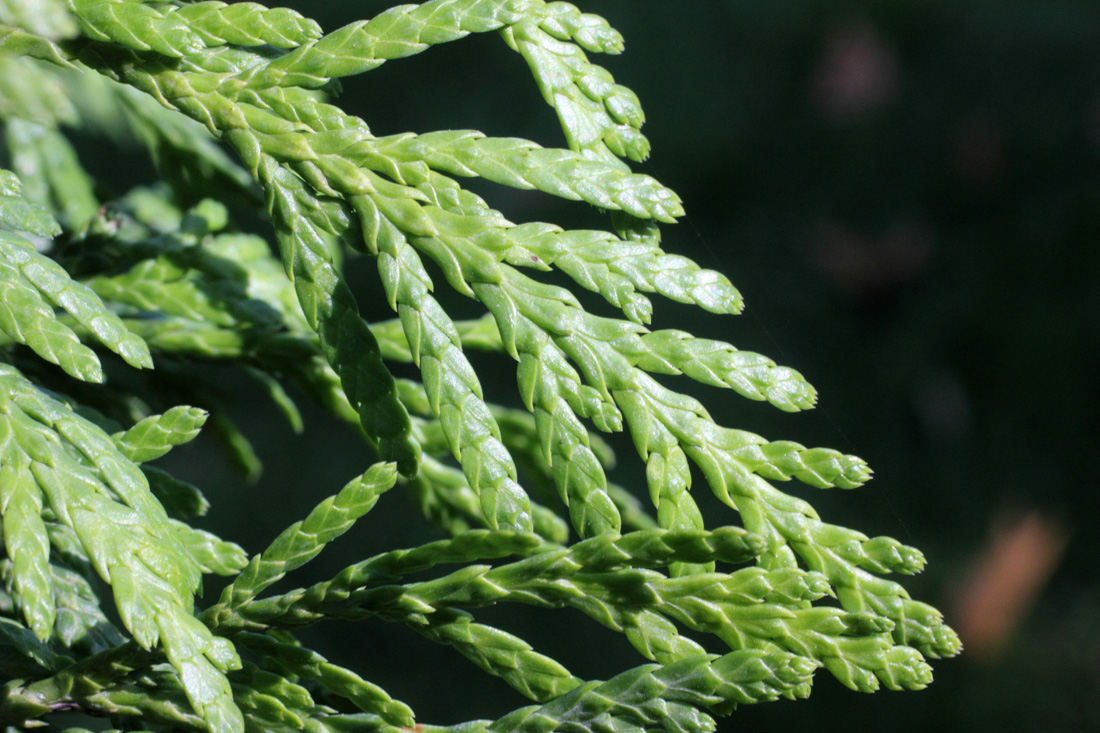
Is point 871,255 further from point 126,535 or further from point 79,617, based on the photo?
point 126,535

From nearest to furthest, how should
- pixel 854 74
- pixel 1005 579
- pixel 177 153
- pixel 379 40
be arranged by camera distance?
pixel 379 40 → pixel 177 153 → pixel 1005 579 → pixel 854 74

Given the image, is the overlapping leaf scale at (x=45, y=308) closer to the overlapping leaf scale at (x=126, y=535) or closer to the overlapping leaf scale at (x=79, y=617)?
the overlapping leaf scale at (x=126, y=535)

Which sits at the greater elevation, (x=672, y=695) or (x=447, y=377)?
(x=447, y=377)

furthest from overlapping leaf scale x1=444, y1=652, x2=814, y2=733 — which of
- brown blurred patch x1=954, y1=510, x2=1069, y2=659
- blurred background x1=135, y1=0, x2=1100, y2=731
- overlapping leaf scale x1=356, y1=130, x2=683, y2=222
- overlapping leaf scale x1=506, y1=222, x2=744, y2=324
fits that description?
brown blurred patch x1=954, y1=510, x2=1069, y2=659

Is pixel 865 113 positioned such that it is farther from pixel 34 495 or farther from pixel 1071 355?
pixel 34 495

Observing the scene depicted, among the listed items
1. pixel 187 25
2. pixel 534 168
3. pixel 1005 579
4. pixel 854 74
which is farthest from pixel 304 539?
pixel 854 74

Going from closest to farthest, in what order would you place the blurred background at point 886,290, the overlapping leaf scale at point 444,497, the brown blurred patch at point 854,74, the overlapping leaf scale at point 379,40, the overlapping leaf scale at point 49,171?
the overlapping leaf scale at point 379,40
the overlapping leaf scale at point 444,497
the overlapping leaf scale at point 49,171
the blurred background at point 886,290
the brown blurred patch at point 854,74

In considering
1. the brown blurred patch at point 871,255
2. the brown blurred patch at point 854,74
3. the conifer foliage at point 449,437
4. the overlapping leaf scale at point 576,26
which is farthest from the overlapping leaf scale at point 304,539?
the brown blurred patch at point 854,74
